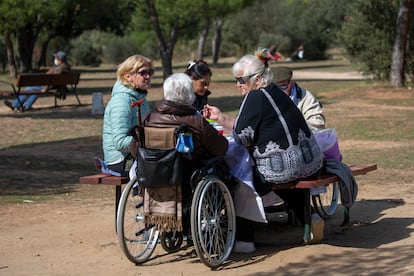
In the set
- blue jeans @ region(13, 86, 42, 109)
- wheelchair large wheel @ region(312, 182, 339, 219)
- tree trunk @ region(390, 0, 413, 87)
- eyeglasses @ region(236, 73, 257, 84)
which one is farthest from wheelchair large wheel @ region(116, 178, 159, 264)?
tree trunk @ region(390, 0, 413, 87)

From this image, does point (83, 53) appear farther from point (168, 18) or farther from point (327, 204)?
point (327, 204)

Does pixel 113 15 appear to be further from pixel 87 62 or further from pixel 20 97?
pixel 20 97

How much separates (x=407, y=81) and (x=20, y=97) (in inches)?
496

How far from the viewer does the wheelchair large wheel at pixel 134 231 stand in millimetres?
6754

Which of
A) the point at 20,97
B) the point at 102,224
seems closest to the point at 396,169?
the point at 102,224

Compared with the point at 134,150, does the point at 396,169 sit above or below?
below

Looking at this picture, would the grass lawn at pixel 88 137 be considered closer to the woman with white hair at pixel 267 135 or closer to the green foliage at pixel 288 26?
the woman with white hair at pixel 267 135

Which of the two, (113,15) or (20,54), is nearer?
(20,54)

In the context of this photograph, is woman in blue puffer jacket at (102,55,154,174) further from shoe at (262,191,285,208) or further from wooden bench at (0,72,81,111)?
wooden bench at (0,72,81,111)

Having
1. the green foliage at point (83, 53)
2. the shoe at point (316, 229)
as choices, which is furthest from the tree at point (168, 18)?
the shoe at point (316, 229)

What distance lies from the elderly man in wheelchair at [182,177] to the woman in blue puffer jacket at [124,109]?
1.51 feet

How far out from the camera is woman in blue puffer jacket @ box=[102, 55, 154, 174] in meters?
7.43

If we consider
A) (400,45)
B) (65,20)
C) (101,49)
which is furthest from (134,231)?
(101,49)

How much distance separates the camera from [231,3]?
40312mm
